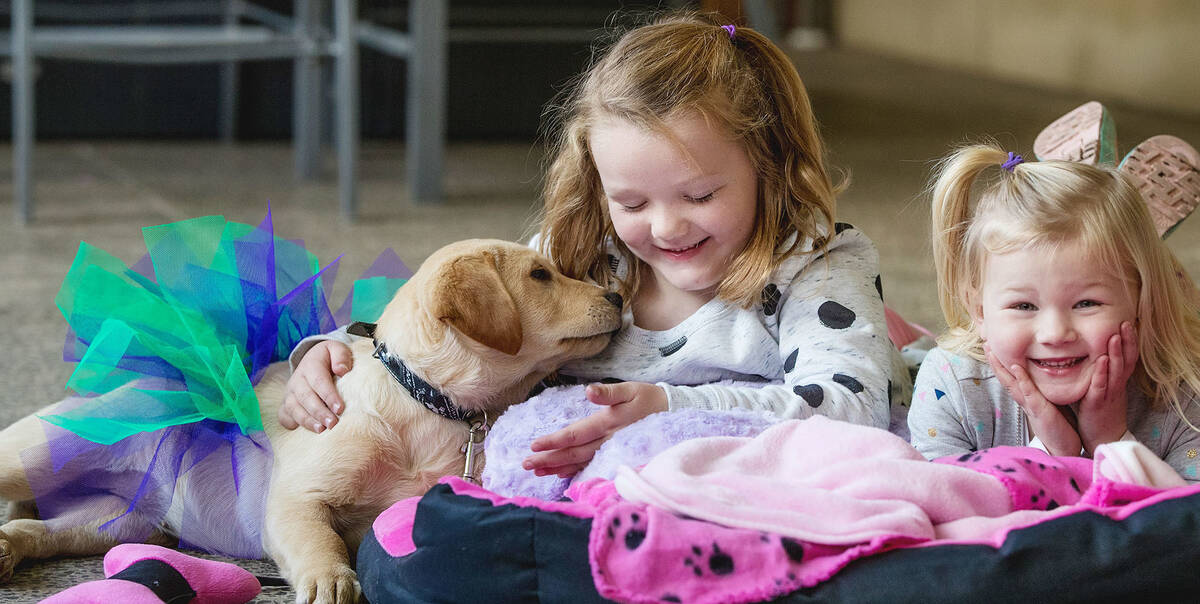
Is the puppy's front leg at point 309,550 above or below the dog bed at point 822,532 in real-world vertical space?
below

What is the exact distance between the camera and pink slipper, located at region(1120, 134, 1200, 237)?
1.61 metres

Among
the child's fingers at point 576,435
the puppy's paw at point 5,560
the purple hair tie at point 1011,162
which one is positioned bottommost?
the puppy's paw at point 5,560

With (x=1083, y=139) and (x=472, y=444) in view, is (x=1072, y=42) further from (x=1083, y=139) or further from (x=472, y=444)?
(x=472, y=444)

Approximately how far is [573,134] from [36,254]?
7.05 feet

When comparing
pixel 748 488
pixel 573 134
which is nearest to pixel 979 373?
pixel 748 488

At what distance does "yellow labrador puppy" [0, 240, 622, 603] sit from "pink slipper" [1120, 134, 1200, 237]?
2.26ft

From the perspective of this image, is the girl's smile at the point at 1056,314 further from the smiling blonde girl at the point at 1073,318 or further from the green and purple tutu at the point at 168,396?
the green and purple tutu at the point at 168,396

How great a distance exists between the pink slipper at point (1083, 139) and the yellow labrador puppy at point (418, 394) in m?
0.63

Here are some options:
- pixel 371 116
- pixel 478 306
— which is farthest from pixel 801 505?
pixel 371 116

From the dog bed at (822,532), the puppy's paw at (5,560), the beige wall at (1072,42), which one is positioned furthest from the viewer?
the beige wall at (1072,42)

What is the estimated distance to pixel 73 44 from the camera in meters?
3.56

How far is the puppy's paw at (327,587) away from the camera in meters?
1.27

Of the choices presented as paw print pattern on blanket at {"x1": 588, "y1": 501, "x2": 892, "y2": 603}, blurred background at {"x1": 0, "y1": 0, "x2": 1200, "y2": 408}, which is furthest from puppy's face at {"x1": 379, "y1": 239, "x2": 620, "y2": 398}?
blurred background at {"x1": 0, "y1": 0, "x2": 1200, "y2": 408}

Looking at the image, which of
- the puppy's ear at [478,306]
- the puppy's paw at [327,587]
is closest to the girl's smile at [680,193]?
the puppy's ear at [478,306]
